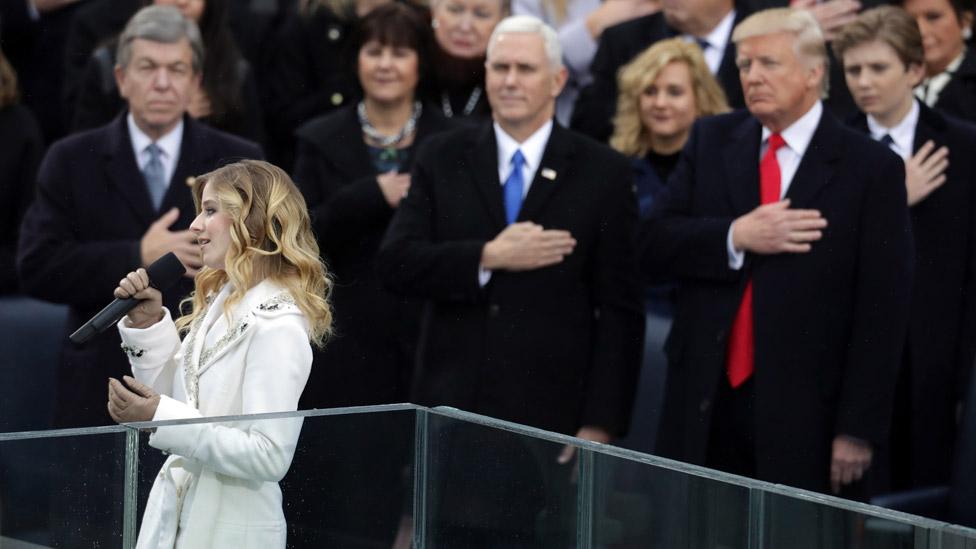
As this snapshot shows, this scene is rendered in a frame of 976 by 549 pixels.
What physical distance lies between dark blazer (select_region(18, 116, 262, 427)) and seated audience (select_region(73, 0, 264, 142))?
0.80m

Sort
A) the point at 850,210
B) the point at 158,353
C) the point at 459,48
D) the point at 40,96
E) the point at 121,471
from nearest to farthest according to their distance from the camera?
the point at 121,471 < the point at 158,353 < the point at 850,210 < the point at 459,48 < the point at 40,96

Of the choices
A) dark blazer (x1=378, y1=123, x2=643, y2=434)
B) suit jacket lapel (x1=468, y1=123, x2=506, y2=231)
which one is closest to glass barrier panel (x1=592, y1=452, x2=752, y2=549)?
dark blazer (x1=378, y1=123, x2=643, y2=434)

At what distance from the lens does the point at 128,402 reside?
10.2 feet

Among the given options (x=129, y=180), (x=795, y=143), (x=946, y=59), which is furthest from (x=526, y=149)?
(x=946, y=59)

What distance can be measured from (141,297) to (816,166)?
2.49 m

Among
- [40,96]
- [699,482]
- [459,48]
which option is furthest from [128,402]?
[40,96]

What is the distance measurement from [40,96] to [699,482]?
488 cm

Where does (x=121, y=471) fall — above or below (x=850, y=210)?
below

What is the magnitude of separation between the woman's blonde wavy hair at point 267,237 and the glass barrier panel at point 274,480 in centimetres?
24

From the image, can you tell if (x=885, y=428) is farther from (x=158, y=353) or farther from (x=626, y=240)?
(x=158, y=353)

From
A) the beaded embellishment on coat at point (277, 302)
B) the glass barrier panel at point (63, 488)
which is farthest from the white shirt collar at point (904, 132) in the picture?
the glass barrier panel at point (63, 488)

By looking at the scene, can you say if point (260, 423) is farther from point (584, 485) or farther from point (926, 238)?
point (926, 238)

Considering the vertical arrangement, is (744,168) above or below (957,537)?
above

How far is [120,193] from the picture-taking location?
17.4ft
